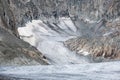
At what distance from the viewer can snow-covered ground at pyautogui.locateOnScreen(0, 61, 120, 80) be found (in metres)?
24.5

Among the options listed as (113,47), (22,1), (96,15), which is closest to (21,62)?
(113,47)

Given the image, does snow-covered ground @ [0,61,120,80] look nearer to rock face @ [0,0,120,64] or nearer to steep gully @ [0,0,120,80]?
steep gully @ [0,0,120,80]

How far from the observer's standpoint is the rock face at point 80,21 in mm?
55341

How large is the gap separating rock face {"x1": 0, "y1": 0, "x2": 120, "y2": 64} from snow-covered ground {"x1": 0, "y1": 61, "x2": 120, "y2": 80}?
24.8ft

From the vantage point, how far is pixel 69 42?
96.6 metres

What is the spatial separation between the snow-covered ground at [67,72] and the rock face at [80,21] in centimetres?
757

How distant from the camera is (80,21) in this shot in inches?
7347

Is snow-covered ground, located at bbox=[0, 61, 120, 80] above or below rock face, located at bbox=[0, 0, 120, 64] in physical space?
below

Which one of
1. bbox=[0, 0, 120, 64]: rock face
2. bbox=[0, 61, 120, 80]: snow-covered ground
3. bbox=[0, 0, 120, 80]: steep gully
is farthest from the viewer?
bbox=[0, 0, 120, 64]: rock face

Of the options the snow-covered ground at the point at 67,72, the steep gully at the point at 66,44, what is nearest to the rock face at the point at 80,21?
the steep gully at the point at 66,44

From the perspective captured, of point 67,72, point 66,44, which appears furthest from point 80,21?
point 67,72

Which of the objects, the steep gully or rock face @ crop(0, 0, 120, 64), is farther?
rock face @ crop(0, 0, 120, 64)

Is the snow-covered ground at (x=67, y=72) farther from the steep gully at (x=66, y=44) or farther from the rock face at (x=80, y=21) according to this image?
the rock face at (x=80, y=21)

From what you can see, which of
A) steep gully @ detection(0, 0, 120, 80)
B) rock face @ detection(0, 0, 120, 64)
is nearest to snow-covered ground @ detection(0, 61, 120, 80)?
steep gully @ detection(0, 0, 120, 80)
